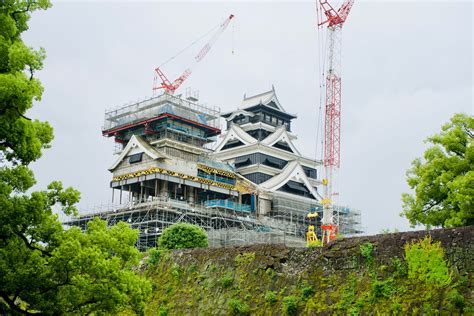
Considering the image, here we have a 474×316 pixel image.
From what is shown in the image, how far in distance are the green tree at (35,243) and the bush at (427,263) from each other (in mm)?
8512

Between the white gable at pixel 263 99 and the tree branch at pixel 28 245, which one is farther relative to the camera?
the white gable at pixel 263 99

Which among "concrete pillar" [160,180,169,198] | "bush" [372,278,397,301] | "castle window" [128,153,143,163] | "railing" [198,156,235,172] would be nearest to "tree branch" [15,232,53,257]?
"bush" [372,278,397,301]

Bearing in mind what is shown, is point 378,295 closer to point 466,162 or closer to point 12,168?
point 12,168

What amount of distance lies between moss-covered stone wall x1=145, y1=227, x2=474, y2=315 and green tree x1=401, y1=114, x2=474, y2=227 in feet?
43.5

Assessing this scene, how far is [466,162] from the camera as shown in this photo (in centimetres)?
3325

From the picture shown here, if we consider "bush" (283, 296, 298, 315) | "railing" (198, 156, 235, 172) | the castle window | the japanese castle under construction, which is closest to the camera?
"bush" (283, 296, 298, 315)

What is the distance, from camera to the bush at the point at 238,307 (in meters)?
22.8

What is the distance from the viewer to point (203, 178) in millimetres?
76000

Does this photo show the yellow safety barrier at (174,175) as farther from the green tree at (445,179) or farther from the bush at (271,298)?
the bush at (271,298)

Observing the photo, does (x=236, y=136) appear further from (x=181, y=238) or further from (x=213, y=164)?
(x=181, y=238)

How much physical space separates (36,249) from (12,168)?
2260 millimetres

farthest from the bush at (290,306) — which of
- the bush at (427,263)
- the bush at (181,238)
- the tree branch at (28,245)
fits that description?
the bush at (181,238)

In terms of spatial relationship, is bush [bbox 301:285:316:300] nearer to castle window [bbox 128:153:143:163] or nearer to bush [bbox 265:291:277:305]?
bush [bbox 265:291:277:305]

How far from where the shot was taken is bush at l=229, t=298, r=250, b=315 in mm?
22844
